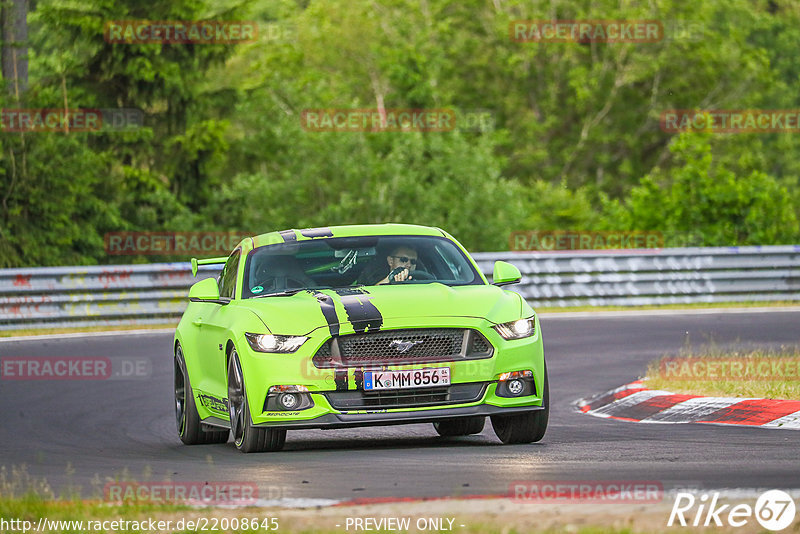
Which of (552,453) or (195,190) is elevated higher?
(552,453)

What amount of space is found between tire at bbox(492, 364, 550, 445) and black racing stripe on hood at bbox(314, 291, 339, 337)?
130 centimetres

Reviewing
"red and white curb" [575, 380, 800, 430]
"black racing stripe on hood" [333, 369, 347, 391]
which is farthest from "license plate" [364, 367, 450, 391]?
"red and white curb" [575, 380, 800, 430]

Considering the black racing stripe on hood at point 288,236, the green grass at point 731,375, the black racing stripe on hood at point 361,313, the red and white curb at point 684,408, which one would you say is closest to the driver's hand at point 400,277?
the black racing stripe on hood at point 361,313

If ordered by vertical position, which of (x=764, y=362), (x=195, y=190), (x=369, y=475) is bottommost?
(x=195, y=190)

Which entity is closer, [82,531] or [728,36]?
[82,531]

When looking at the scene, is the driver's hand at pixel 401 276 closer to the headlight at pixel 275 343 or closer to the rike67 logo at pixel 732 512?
the headlight at pixel 275 343

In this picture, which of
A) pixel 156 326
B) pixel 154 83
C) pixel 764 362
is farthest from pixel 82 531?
pixel 154 83

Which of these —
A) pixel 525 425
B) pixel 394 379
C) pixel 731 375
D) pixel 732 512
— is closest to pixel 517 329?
pixel 525 425

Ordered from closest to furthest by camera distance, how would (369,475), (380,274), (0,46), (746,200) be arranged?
1. (369,475)
2. (380,274)
3. (746,200)
4. (0,46)

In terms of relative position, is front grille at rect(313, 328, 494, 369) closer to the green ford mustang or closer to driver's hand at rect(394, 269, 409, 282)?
the green ford mustang

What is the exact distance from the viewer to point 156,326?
23.7 m

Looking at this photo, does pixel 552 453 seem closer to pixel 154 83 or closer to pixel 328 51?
pixel 154 83

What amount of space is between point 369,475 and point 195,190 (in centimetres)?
3120

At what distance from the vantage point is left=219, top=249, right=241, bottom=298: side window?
10992mm
